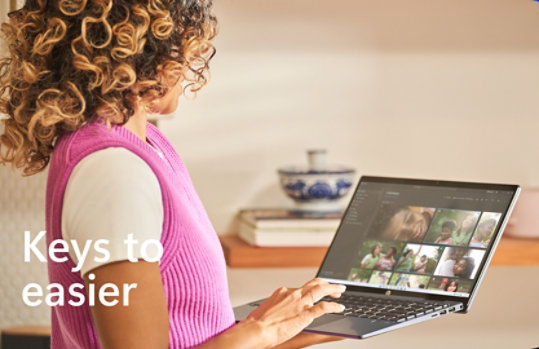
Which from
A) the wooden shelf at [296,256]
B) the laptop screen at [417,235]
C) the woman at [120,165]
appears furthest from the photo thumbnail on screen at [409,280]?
the wooden shelf at [296,256]

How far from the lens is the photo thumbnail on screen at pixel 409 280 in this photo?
51.2 inches

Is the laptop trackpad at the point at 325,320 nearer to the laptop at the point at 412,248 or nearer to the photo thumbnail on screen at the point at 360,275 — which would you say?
the laptop at the point at 412,248

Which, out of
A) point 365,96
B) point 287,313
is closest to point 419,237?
point 287,313

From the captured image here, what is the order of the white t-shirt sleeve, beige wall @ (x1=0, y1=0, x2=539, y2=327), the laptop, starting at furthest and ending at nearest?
beige wall @ (x1=0, y1=0, x2=539, y2=327), the laptop, the white t-shirt sleeve

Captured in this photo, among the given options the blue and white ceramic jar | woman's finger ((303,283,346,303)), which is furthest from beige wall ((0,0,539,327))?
woman's finger ((303,283,346,303))

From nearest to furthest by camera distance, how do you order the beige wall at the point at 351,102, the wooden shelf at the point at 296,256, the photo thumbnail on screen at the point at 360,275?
the photo thumbnail on screen at the point at 360,275, the wooden shelf at the point at 296,256, the beige wall at the point at 351,102

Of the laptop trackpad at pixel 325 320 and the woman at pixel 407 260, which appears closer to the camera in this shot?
the laptop trackpad at pixel 325 320

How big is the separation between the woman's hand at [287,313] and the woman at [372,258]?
0.30m

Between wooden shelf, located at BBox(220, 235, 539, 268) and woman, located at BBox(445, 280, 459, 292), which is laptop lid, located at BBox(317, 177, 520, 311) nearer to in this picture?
woman, located at BBox(445, 280, 459, 292)

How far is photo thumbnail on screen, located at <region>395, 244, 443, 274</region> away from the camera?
1312 mm

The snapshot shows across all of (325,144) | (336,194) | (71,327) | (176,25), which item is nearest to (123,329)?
(71,327)

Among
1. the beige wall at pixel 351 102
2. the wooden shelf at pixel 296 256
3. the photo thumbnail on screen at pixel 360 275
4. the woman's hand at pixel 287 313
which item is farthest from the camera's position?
the beige wall at pixel 351 102

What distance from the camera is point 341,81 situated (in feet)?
6.57

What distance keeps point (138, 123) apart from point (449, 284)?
0.56 m
